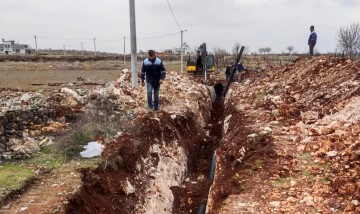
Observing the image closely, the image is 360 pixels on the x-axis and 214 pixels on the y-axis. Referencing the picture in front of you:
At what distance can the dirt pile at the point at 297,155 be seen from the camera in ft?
17.7

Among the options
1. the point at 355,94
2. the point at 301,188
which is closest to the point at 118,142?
the point at 301,188

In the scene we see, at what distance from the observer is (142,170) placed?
771cm

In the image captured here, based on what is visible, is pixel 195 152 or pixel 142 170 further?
pixel 195 152

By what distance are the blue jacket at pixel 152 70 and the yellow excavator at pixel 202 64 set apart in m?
11.3

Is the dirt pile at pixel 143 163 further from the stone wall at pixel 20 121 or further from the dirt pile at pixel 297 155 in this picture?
the stone wall at pixel 20 121

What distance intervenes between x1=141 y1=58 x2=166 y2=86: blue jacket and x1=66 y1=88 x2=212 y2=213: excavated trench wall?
103 centimetres

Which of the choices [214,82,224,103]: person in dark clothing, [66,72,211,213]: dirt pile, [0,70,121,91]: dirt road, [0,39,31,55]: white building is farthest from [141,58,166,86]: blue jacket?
[0,39,31,55]: white building

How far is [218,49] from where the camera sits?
201ft

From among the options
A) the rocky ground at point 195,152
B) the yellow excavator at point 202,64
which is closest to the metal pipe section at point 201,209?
the rocky ground at point 195,152

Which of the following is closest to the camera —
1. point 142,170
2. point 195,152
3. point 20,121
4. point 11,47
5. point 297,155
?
point 297,155

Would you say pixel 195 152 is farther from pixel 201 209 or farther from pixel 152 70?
pixel 201 209

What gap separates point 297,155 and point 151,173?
293cm

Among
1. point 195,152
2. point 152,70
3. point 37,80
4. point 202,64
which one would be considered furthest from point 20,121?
point 37,80

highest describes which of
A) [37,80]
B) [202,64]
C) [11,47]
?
[11,47]
